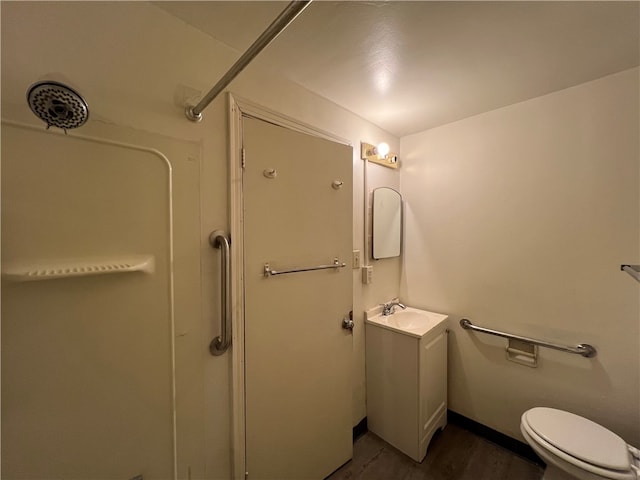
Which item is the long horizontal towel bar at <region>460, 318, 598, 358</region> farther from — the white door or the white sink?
the white door

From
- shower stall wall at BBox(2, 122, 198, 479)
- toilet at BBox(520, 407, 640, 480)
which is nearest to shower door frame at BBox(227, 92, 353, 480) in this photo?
shower stall wall at BBox(2, 122, 198, 479)

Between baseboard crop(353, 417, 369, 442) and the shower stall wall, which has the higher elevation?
the shower stall wall

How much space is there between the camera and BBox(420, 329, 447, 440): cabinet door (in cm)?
162

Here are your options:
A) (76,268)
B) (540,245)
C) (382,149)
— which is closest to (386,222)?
(382,149)

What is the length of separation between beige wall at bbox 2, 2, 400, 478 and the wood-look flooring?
975mm

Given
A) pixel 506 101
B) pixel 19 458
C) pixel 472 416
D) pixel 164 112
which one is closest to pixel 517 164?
pixel 506 101

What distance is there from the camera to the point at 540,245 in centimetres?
159

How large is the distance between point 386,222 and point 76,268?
6.18ft

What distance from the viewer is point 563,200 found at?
4.98 ft

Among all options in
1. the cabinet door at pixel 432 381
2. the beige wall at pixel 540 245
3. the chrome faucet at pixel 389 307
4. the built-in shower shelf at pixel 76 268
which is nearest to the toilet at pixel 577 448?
the beige wall at pixel 540 245

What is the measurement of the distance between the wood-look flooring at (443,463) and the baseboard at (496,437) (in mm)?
29

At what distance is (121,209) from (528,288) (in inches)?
90.9

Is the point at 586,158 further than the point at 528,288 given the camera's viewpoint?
No

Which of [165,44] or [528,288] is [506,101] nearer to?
[528,288]
